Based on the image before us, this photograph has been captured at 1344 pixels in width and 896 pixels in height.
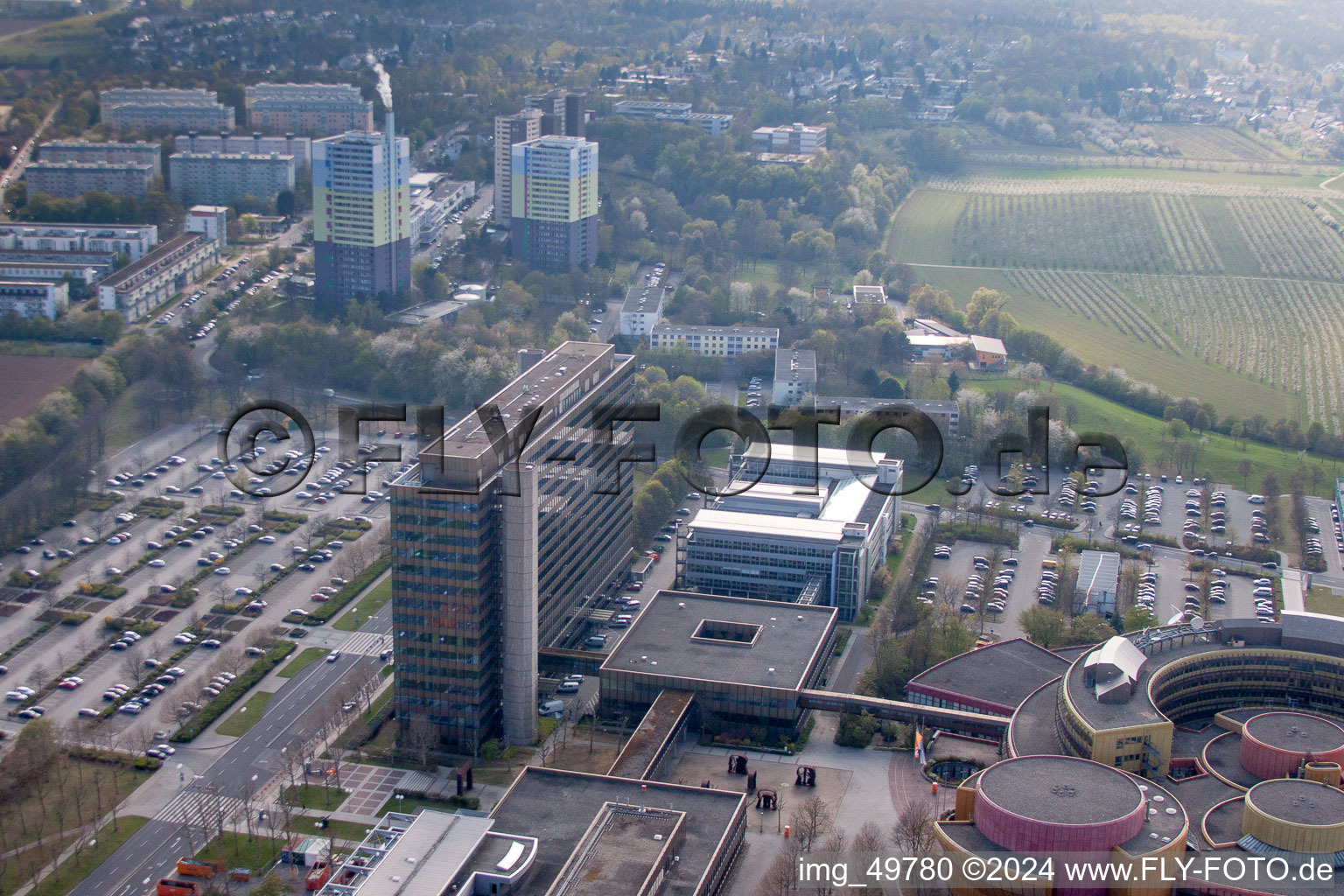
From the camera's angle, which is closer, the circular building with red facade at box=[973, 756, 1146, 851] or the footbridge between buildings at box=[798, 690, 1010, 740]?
the circular building with red facade at box=[973, 756, 1146, 851]

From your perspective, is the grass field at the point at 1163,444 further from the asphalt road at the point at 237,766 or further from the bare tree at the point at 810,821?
the asphalt road at the point at 237,766

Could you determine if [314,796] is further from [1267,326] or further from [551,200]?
[1267,326]

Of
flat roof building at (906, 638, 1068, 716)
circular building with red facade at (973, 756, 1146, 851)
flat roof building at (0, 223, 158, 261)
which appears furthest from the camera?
flat roof building at (0, 223, 158, 261)

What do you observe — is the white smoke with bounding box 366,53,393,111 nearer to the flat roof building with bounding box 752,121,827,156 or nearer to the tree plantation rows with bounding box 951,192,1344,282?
the flat roof building with bounding box 752,121,827,156

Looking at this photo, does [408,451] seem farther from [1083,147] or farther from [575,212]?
[1083,147]

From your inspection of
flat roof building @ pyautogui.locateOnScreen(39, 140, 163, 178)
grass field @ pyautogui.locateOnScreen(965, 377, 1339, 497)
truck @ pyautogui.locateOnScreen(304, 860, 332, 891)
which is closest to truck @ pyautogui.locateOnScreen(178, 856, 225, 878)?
truck @ pyautogui.locateOnScreen(304, 860, 332, 891)

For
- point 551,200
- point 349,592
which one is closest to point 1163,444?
point 349,592
